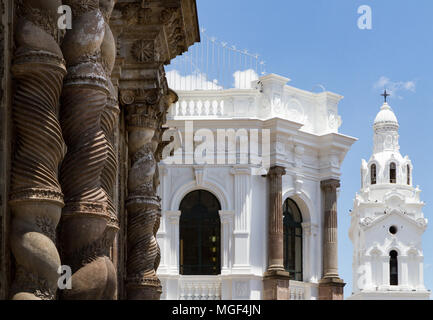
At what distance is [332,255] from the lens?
4022 centimetres

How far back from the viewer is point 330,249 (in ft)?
132

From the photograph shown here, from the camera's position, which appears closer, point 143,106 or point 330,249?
point 143,106

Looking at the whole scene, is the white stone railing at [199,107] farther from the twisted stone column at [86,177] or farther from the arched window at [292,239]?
the twisted stone column at [86,177]

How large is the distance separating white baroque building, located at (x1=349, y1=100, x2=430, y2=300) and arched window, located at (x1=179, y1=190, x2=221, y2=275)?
46.7 m

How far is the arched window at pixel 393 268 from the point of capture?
288 ft

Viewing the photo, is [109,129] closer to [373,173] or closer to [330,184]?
[330,184]

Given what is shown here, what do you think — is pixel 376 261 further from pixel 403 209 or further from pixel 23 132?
pixel 23 132

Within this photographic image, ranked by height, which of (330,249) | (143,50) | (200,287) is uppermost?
(330,249)

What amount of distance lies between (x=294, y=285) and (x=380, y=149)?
48.9 meters

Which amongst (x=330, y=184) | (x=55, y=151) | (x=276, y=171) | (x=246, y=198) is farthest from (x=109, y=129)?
(x=330, y=184)

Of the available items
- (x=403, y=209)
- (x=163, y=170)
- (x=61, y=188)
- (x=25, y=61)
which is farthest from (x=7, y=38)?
(x=403, y=209)

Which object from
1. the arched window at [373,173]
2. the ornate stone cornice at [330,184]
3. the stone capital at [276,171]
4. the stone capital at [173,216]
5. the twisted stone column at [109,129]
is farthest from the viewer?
the arched window at [373,173]

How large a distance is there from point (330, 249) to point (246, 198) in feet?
11.9

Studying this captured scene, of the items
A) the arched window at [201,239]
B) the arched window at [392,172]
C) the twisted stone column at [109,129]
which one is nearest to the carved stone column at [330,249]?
the arched window at [201,239]
